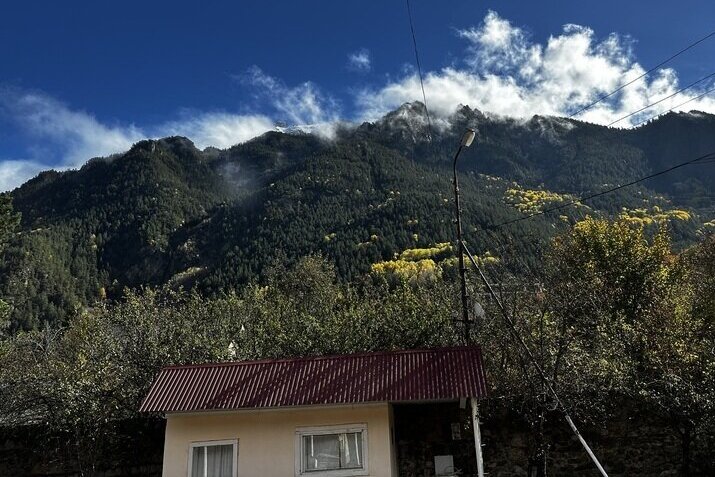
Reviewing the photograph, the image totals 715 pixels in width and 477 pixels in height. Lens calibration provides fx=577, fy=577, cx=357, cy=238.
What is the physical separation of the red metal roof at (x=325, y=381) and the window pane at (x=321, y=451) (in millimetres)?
993

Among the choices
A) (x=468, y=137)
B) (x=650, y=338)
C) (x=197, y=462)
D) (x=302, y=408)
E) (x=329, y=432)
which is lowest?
(x=197, y=462)

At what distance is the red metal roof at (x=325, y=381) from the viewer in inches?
451

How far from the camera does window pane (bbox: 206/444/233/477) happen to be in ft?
A: 39.2

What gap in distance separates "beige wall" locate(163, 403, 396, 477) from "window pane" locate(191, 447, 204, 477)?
5.6 inches

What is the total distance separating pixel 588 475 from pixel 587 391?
7.03 feet

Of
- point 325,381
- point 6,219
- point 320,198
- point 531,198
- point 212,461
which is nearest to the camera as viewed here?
point 325,381

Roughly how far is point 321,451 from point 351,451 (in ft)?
2.03

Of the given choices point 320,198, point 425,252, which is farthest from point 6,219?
point 320,198

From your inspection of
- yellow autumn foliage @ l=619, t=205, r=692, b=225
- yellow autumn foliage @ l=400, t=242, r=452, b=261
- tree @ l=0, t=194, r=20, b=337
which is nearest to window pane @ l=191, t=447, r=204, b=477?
tree @ l=0, t=194, r=20, b=337

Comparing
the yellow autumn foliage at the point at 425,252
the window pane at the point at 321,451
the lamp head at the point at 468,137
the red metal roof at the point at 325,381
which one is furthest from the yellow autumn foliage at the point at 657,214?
the window pane at the point at 321,451

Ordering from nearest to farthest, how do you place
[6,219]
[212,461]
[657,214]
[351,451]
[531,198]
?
[351,451]
[212,461]
[6,219]
[657,214]
[531,198]

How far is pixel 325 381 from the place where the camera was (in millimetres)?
11883

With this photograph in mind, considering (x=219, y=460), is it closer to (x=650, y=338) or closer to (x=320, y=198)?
(x=650, y=338)

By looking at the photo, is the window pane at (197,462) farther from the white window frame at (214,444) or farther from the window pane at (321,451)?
the window pane at (321,451)
